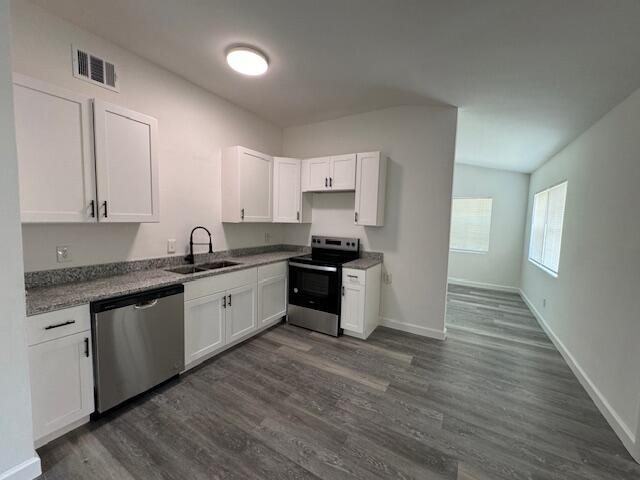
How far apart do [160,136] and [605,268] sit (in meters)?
4.23

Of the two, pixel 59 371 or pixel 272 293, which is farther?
pixel 272 293

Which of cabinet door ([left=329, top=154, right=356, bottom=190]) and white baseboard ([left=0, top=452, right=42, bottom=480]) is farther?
cabinet door ([left=329, top=154, right=356, bottom=190])

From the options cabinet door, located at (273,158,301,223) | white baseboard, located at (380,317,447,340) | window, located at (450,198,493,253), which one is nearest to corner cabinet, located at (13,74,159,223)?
cabinet door, located at (273,158,301,223)

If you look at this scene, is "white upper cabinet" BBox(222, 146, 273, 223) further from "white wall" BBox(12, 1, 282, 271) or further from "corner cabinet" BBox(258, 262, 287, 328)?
"corner cabinet" BBox(258, 262, 287, 328)

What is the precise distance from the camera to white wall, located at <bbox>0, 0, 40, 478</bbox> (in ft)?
4.32

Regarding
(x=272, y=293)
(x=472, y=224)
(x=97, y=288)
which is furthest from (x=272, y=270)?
(x=472, y=224)

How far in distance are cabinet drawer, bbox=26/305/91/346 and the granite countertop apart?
0.12ft

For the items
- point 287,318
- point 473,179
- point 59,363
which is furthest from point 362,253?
point 473,179

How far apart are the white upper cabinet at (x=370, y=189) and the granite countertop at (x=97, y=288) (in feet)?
6.07

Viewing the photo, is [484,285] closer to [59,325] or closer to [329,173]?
[329,173]

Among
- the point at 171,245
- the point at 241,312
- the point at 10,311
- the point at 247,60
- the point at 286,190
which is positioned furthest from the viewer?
the point at 286,190

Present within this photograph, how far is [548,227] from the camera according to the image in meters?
4.17

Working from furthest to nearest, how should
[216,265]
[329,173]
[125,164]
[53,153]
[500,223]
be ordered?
[500,223]
[329,173]
[216,265]
[125,164]
[53,153]

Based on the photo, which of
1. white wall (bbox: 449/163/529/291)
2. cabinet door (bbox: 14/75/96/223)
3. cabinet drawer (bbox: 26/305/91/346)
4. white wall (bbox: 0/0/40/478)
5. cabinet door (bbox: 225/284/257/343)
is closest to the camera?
white wall (bbox: 0/0/40/478)
